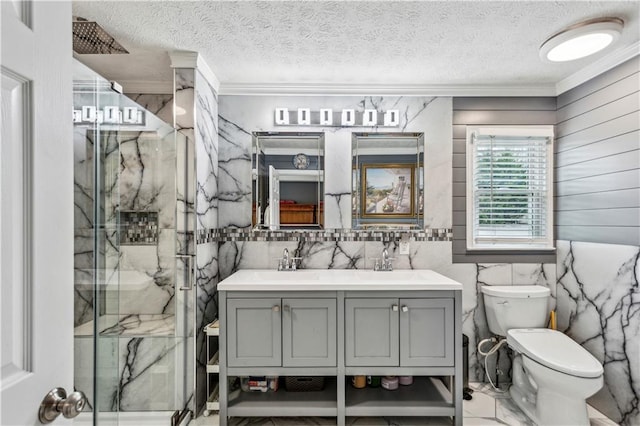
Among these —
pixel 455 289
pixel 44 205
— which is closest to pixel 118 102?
pixel 44 205

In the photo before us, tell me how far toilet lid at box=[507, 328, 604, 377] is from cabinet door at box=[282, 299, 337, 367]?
3.82 feet

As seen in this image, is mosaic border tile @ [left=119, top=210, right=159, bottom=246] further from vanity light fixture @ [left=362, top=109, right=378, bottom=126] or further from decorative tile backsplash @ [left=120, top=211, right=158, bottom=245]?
vanity light fixture @ [left=362, top=109, right=378, bottom=126]

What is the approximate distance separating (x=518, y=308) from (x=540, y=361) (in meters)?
0.52

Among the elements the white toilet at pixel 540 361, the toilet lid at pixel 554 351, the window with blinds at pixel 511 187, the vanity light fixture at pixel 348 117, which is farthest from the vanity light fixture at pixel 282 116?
the toilet lid at pixel 554 351

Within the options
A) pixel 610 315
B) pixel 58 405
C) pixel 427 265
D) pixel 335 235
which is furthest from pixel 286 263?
pixel 610 315

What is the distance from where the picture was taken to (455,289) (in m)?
2.16

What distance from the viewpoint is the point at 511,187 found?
2758 mm

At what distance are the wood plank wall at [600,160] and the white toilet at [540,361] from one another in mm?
586

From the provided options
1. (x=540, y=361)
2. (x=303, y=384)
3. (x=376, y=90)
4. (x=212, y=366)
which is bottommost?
(x=303, y=384)

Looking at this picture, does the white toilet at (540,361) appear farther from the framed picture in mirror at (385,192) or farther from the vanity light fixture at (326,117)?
the vanity light fixture at (326,117)

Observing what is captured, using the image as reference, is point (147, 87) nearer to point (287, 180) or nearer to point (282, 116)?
point (282, 116)

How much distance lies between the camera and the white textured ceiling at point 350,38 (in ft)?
5.74

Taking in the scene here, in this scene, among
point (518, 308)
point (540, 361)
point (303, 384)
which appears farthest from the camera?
point (518, 308)

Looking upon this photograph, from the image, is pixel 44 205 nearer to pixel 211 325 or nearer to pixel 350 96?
pixel 211 325
